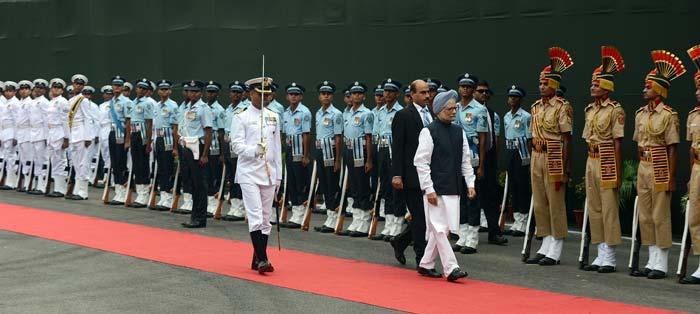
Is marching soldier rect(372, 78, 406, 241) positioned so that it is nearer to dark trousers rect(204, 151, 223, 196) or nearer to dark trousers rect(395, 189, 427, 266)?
dark trousers rect(395, 189, 427, 266)

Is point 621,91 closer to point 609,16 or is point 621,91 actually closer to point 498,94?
point 609,16

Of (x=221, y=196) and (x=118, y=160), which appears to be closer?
(x=221, y=196)

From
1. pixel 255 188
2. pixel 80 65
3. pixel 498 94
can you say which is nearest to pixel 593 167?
pixel 255 188

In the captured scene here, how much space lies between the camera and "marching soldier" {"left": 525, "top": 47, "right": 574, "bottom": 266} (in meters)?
14.0

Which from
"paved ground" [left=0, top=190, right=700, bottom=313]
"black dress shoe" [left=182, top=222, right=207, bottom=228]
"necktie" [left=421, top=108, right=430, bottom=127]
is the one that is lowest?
"paved ground" [left=0, top=190, right=700, bottom=313]

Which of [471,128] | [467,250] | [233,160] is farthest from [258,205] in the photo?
[233,160]

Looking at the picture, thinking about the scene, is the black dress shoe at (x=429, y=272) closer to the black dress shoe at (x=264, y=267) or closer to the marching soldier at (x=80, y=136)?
the black dress shoe at (x=264, y=267)

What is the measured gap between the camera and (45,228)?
57.7 ft

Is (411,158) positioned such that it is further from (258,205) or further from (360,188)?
(360,188)

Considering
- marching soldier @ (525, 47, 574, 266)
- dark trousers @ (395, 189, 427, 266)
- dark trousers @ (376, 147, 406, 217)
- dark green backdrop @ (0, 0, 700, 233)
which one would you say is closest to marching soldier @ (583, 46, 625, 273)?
marching soldier @ (525, 47, 574, 266)

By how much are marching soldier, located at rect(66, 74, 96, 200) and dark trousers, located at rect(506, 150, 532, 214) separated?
931 centimetres

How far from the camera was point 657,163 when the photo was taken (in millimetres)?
12938

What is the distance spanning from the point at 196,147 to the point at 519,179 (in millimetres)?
5206

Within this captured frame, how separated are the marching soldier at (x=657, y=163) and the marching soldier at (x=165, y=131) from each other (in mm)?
9380
